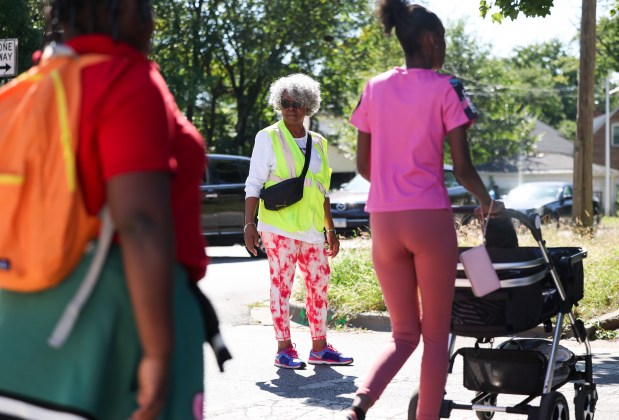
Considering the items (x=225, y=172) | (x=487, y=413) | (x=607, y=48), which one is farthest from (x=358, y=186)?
(x=607, y=48)

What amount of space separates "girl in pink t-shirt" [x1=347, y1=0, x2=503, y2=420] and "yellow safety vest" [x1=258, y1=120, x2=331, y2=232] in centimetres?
268

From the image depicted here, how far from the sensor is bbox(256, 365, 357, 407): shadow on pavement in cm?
638

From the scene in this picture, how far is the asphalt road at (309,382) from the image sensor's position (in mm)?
6012

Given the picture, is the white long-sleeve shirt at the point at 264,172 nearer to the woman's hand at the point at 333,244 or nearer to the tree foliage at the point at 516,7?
the woman's hand at the point at 333,244

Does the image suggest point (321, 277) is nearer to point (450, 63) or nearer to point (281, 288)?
→ point (281, 288)

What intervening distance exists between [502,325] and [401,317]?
0.52 m

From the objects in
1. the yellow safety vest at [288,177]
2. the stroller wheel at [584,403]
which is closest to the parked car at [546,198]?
the yellow safety vest at [288,177]

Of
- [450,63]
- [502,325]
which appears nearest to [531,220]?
[502,325]

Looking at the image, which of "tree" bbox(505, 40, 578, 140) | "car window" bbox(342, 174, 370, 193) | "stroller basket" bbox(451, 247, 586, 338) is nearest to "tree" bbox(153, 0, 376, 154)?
"car window" bbox(342, 174, 370, 193)

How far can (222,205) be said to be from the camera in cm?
1808

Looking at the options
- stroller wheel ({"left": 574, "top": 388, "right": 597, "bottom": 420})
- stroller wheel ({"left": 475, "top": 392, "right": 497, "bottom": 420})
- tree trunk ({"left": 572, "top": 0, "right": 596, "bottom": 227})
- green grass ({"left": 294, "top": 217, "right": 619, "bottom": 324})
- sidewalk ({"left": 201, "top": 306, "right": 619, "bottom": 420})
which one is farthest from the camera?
tree trunk ({"left": 572, "top": 0, "right": 596, "bottom": 227})

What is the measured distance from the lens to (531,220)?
188 inches

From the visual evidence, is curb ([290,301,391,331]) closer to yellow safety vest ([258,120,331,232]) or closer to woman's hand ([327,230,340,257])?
woman's hand ([327,230,340,257])

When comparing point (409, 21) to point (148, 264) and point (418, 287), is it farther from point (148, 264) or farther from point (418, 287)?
point (148, 264)
